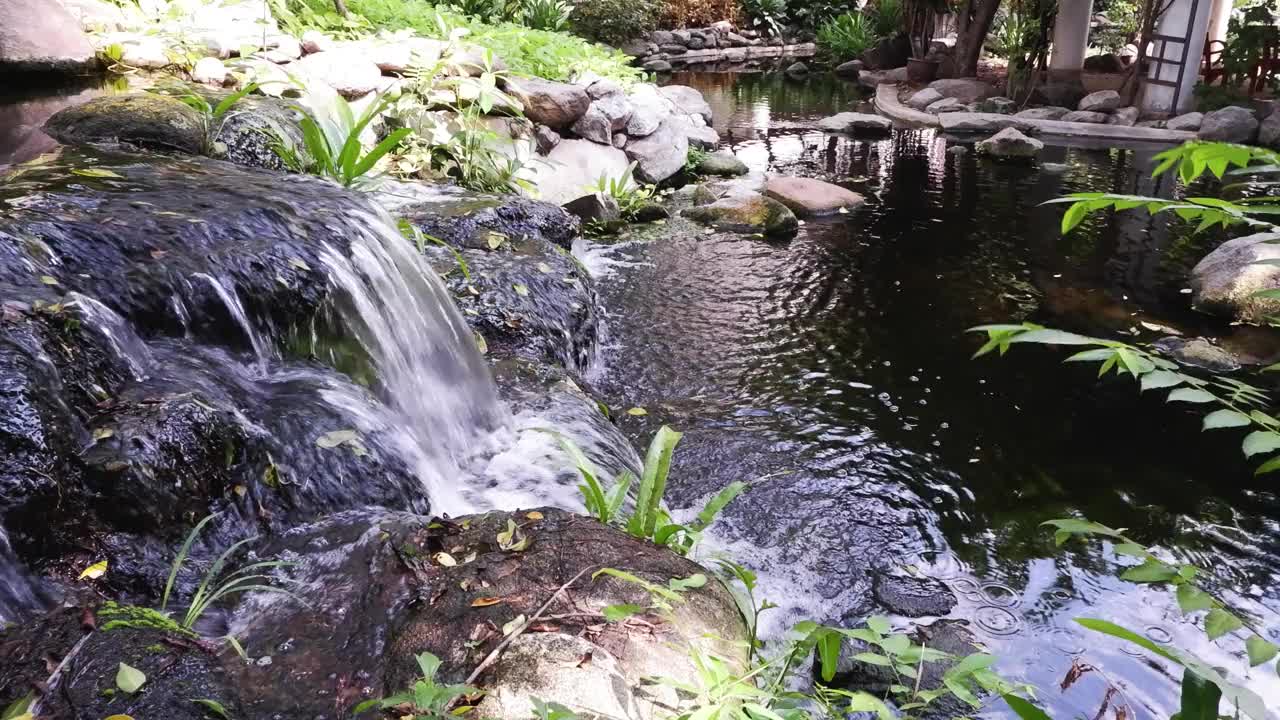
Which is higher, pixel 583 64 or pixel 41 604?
pixel 583 64

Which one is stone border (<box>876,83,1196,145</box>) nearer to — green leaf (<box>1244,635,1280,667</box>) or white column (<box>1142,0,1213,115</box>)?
white column (<box>1142,0,1213,115</box>)

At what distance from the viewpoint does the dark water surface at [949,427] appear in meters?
3.62

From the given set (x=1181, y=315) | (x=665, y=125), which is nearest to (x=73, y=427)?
(x=1181, y=315)

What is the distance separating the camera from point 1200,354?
584 cm

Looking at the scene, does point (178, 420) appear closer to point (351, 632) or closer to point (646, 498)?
point (351, 632)

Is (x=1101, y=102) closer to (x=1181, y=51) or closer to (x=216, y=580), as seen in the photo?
(x=1181, y=51)

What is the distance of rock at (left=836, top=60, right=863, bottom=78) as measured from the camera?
22156mm

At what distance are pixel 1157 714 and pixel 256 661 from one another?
292cm

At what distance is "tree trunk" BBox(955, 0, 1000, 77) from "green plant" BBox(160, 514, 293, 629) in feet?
60.5

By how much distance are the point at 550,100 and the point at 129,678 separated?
26.2 ft

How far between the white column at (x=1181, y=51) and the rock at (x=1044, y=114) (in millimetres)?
1405

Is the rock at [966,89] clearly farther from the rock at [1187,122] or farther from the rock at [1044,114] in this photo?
the rock at [1187,122]

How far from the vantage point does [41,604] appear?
2238 millimetres

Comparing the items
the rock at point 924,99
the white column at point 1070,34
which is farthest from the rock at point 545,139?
the white column at point 1070,34
